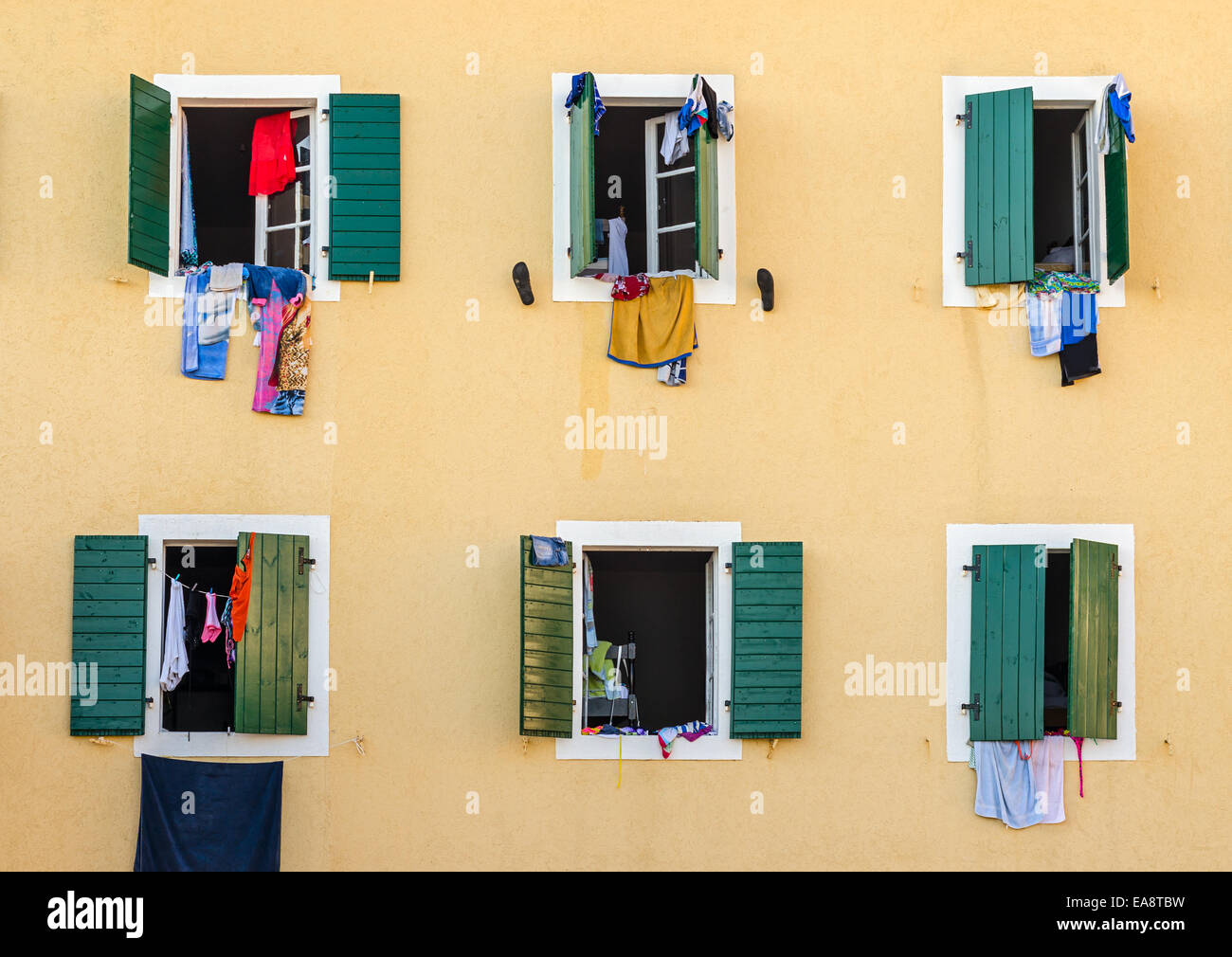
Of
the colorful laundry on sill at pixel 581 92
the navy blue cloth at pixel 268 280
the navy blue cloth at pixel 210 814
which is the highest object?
the colorful laundry on sill at pixel 581 92

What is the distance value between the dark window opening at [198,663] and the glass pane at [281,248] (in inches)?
77.3

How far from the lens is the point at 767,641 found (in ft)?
32.6

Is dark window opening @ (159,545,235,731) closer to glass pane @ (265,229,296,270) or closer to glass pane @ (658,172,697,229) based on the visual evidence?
glass pane @ (265,229,296,270)

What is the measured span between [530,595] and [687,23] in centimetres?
396

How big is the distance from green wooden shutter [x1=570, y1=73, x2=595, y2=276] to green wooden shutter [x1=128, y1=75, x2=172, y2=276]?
2.66m

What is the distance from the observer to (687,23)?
33.9ft

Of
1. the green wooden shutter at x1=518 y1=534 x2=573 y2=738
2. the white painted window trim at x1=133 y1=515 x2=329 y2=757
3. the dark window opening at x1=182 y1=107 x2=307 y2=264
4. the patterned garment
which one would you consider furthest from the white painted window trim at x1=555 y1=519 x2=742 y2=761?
the dark window opening at x1=182 y1=107 x2=307 y2=264

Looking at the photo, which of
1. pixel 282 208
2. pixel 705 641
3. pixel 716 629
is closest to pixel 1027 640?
pixel 716 629

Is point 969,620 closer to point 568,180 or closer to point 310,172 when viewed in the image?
point 568,180

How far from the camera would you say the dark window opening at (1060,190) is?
10.6m

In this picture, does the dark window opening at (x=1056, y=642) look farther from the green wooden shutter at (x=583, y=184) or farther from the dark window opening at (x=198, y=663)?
the dark window opening at (x=198, y=663)

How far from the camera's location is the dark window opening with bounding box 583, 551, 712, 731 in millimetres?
11195

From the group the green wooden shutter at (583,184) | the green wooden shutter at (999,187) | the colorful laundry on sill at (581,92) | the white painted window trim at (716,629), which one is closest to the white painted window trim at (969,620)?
the white painted window trim at (716,629)

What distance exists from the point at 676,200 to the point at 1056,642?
A: 4.19m
